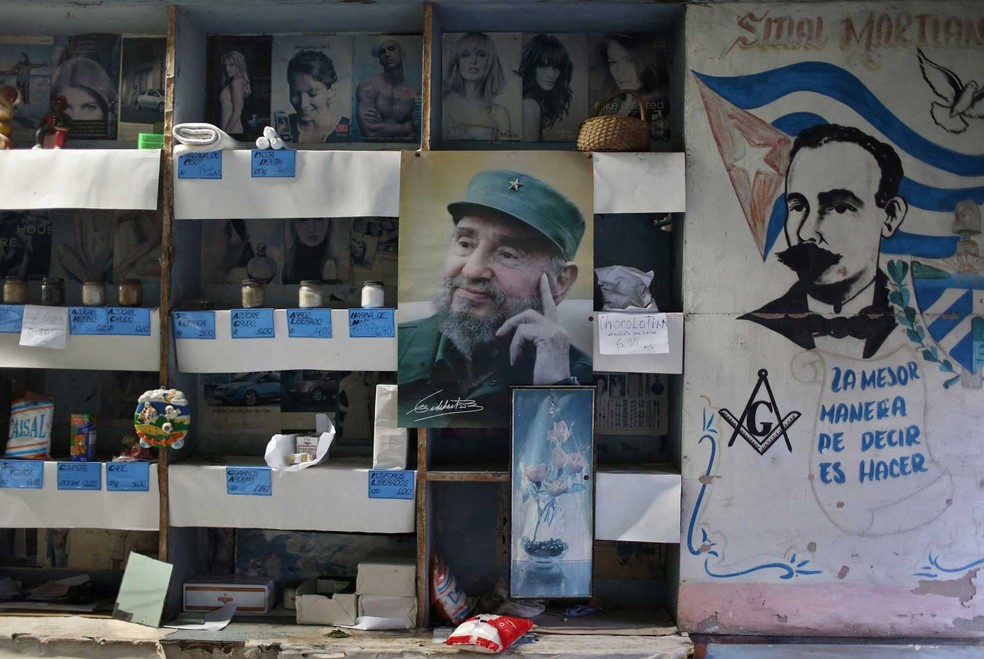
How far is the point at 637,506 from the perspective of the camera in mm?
3086

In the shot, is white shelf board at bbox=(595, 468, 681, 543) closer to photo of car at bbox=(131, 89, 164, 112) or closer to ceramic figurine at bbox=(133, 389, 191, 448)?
ceramic figurine at bbox=(133, 389, 191, 448)

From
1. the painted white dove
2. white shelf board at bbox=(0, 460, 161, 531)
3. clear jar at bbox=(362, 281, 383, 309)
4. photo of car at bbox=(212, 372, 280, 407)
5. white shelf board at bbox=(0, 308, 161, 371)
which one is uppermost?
the painted white dove

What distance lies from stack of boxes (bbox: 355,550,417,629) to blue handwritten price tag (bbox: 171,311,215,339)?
3.71ft

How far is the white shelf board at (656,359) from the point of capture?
3057 millimetres

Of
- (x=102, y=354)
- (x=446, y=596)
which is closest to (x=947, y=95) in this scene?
(x=446, y=596)

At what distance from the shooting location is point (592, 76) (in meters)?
3.43

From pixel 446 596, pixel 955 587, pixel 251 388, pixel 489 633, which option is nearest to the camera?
pixel 489 633

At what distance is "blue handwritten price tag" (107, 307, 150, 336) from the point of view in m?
3.12

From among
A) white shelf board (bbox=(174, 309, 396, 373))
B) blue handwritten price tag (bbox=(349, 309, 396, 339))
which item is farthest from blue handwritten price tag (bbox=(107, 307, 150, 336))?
blue handwritten price tag (bbox=(349, 309, 396, 339))

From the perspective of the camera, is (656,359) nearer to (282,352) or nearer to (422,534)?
(422,534)

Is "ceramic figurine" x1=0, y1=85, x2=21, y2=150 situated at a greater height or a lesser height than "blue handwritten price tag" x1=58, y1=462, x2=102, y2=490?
greater

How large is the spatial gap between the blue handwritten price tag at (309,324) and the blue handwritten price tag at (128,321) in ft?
1.85

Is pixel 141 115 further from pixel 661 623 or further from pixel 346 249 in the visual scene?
pixel 661 623

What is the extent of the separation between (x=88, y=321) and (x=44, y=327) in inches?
6.7
